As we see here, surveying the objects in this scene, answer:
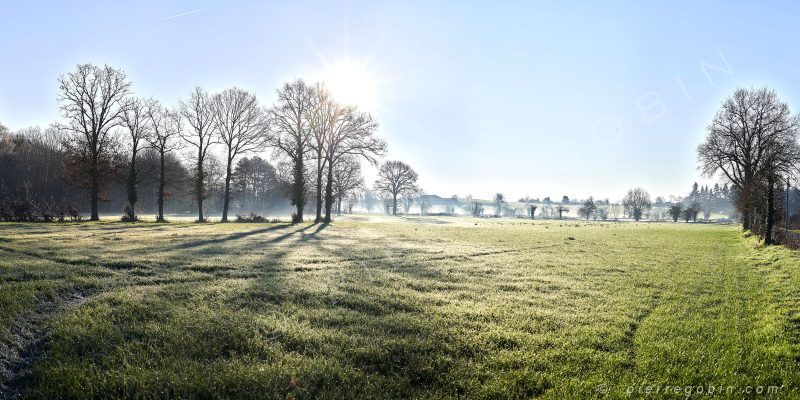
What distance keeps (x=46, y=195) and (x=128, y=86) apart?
53269 mm

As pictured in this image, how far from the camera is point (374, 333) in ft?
24.2

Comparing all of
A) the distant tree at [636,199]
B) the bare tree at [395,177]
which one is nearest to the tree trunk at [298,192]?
the bare tree at [395,177]

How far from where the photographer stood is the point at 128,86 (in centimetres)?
4419

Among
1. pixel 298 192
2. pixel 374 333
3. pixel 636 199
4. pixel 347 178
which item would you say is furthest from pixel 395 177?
pixel 636 199

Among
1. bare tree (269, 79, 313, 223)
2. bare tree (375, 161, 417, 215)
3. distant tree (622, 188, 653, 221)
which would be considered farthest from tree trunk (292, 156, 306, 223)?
distant tree (622, 188, 653, 221)

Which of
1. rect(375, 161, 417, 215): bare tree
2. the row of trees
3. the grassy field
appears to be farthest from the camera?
rect(375, 161, 417, 215): bare tree

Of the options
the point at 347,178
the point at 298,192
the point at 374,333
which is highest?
the point at 347,178

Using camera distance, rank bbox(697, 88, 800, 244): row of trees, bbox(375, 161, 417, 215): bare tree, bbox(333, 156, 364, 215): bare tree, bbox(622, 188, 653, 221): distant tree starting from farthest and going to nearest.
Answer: bbox(622, 188, 653, 221): distant tree, bbox(375, 161, 417, 215): bare tree, bbox(333, 156, 364, 215): bare tree, bbox(697, 88, 800, 244): row of trees

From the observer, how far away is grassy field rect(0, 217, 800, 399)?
5.53 m

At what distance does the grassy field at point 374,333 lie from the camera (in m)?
5.53

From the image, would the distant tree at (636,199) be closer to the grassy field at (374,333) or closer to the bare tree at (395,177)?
the bare tree at (395,177)

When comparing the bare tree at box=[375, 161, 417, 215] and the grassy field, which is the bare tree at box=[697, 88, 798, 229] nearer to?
the grassy field

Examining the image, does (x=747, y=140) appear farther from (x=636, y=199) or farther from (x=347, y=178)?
(x=636, y=199)

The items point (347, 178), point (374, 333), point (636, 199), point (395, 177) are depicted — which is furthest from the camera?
point (636, 199)
